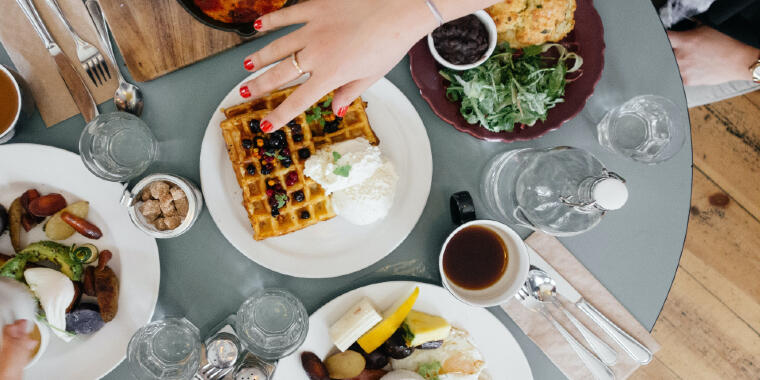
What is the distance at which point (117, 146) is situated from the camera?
1564mm

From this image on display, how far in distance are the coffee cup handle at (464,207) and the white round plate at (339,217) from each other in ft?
0.36

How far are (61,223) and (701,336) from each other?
3249 mm

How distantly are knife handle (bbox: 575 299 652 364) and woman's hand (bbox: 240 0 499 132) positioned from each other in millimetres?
1163

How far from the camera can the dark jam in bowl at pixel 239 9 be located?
1511 millimetres

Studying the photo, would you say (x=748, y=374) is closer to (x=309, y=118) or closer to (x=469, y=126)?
(x=469, y=126)

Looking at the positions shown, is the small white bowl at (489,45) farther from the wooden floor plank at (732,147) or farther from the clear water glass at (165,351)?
the wooden floor plank at (732,147)

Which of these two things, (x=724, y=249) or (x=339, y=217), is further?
(x=724, y=249)

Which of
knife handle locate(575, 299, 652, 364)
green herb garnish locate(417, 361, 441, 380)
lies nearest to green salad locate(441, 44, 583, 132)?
knife handle locate(575, 299, 652, 364)

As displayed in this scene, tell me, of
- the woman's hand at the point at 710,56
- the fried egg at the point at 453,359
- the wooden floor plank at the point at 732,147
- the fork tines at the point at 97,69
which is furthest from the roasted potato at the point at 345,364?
the wooden floor plank at the point at 732,147

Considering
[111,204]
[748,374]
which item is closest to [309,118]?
[111,204]

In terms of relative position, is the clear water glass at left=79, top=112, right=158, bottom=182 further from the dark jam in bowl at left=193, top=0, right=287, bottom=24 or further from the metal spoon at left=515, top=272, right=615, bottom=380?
the metal spoon at left=515, top=272, right=615, bottom=380

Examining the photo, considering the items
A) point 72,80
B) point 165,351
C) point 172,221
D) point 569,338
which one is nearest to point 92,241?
point 172,221

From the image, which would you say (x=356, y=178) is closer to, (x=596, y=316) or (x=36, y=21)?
(x=596, y=316)

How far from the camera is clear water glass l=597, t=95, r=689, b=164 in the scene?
1.66 meters
